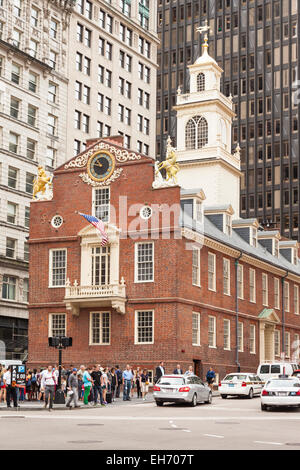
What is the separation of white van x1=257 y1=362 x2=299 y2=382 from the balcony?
8895 millimetres

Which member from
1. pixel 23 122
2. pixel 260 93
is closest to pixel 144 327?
pixel 23 122

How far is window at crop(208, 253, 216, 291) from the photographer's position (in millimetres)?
48938

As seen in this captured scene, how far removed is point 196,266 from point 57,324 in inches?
372

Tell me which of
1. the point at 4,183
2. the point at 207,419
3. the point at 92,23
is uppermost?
the point at 92,23

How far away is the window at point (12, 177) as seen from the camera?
64.6 m

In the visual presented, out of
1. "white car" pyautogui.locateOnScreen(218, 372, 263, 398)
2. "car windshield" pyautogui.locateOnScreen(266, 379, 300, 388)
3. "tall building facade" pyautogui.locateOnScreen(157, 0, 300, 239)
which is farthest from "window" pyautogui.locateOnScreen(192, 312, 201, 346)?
"tall building facade" pyautogui.locateOnScreen(157, 0, 300, 239)

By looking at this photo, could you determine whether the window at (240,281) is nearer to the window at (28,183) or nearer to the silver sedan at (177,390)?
the silver sedan at (177,390)

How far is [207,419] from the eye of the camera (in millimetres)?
24969

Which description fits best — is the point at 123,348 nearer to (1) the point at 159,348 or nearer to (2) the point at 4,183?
(1) the point at 159,348

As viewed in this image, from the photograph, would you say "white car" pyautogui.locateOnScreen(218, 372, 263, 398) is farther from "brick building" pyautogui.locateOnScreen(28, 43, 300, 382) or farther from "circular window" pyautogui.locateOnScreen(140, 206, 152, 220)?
"circular window" pyautogui.locateOnScreen(140, 206, 152, 220)

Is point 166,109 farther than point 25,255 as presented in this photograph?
Yes

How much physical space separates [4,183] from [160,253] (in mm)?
23678

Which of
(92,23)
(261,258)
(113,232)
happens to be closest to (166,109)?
(92,23)

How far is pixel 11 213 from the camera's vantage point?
64750mm
